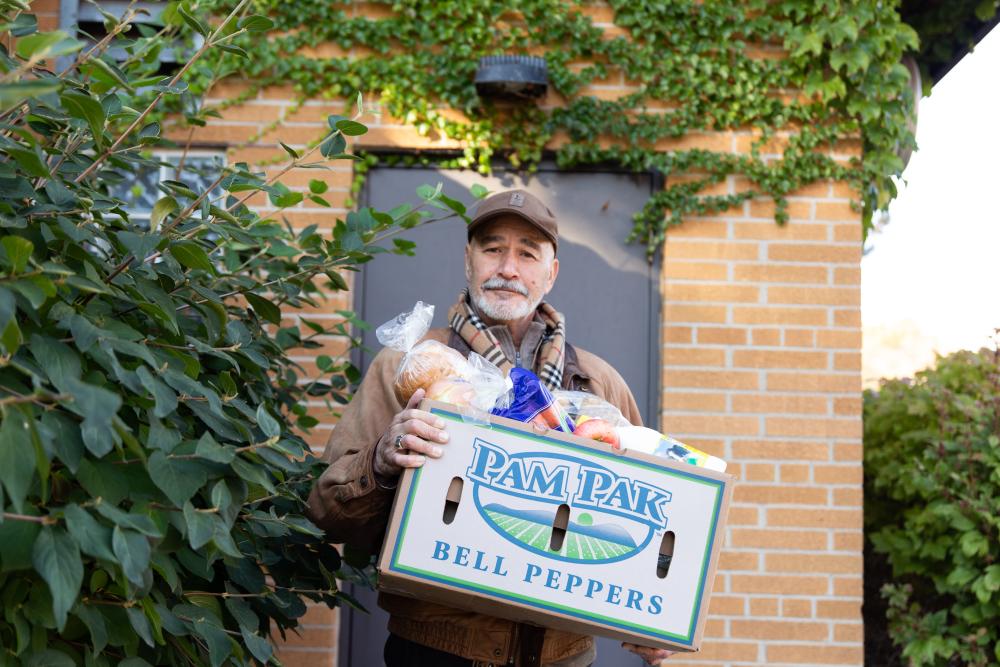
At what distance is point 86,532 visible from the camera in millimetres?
1446

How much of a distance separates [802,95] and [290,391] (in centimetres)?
238

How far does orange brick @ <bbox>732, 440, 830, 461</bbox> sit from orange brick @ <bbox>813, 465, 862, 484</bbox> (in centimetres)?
4

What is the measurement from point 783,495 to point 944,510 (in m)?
0.66

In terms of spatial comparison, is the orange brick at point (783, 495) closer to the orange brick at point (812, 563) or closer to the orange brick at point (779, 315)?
the orange brick at point (812, 563)

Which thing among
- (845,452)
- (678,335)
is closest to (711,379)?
(678,335)

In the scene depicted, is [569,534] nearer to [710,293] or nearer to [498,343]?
[498,343]

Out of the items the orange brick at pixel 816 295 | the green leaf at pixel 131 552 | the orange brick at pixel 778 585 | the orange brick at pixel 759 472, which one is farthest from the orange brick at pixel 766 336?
the green leaf at pixel 131 552

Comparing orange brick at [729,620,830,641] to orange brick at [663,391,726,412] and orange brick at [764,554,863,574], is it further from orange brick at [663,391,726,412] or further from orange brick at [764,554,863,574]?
orange brick at [663,391,726,412]

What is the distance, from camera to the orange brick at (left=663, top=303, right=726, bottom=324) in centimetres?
404

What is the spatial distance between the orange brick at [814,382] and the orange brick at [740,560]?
66 cm

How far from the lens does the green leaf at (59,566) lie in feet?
4.55

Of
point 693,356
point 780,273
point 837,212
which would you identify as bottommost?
point 693,356

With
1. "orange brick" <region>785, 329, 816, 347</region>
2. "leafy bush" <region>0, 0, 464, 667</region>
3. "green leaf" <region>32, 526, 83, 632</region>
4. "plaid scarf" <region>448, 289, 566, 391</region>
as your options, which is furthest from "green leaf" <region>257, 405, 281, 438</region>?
"orange brick" <region>785, 329, 816, 347</region>

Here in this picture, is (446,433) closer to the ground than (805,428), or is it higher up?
closer to the ground
